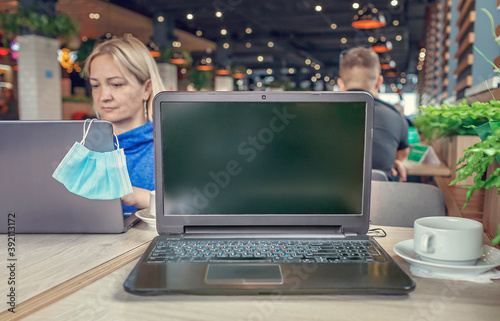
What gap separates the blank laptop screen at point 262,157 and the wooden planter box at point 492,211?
347mm

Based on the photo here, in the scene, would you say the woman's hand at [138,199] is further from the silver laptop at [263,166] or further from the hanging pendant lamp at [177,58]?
the hanging pendant lamp at [177,58]

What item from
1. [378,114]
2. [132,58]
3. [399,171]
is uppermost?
[132,58]

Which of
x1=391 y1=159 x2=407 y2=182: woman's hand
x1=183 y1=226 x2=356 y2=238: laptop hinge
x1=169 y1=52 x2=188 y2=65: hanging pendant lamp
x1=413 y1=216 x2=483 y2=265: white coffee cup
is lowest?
x1=391 y1=159 x2=407 y2=182: woman's hand

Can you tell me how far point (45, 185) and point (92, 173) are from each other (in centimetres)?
14

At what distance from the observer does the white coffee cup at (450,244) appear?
2.48 feet

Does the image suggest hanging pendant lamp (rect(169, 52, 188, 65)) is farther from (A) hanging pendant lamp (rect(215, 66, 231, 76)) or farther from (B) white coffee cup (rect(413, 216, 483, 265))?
(B) white coffee cup (rect(413, 216, 483, 265))

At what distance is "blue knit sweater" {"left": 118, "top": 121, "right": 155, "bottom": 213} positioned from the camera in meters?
1.67

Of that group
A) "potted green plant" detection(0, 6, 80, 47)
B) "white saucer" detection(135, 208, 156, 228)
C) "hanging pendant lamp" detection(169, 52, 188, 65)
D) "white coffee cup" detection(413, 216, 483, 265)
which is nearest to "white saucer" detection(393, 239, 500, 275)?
"white coffee cup" detection(413, 216, 483, 265)

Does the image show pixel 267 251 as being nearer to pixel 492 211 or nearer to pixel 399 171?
pixel 492 211

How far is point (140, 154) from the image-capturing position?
175cm

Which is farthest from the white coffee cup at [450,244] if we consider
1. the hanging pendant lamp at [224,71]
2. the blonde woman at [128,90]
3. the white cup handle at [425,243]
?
the hanging pendant lamp at [224,71]

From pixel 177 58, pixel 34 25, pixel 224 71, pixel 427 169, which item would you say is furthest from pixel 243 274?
pixel 224 71

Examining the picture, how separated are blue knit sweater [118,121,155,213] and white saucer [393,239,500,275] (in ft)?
3.63

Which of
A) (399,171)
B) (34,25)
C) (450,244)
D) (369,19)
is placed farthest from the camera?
(34,25)
